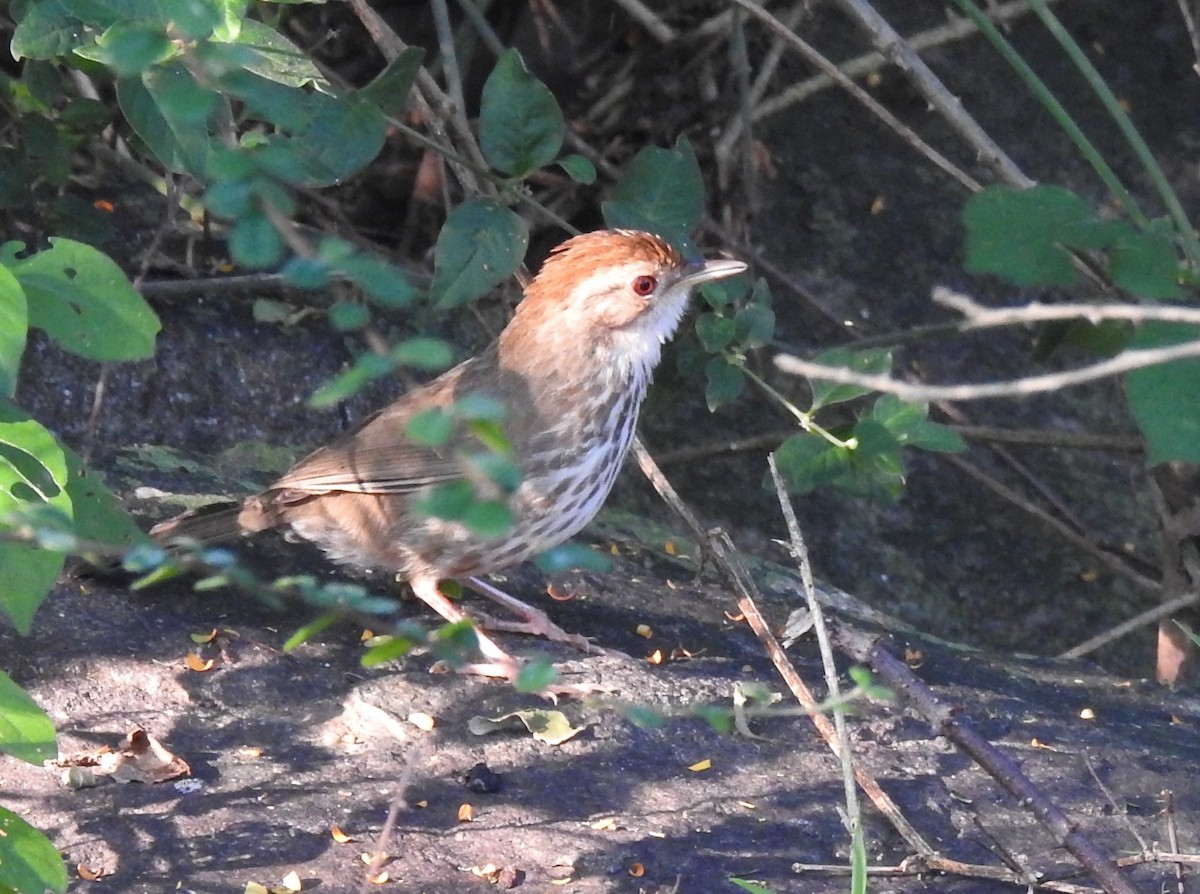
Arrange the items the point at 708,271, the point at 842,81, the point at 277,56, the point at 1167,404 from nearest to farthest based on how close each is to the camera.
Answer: the point at 1167,404 → the point at 277,56 → the point at 708,271 → the point at 842,81

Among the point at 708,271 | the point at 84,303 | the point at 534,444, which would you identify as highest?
the point at 84,303

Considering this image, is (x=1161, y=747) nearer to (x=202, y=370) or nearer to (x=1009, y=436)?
(x=1009, y=436)

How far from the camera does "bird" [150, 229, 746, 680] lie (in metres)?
4.39

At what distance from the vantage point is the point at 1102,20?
27.2ft

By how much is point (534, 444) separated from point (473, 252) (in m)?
0.66

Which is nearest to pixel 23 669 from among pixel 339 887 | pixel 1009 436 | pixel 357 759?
pixel 357 759

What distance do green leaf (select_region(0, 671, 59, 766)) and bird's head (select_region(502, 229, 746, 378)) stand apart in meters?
2.40

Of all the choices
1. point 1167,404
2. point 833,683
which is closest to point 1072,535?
point 1167,404

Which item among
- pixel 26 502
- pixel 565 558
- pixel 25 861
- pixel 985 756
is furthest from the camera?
pixel 985 756

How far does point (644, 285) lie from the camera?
4523 millimetres

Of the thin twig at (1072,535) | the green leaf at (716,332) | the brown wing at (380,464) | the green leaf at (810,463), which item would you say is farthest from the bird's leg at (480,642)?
the thin twig at (1072,535)

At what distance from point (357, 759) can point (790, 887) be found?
1044 millimetres

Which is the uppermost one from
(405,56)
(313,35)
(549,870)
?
(405,56)

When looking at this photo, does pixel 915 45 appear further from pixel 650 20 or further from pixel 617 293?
pixel 617 293
